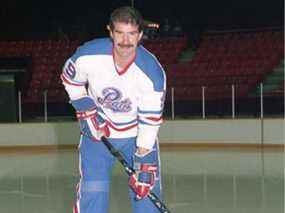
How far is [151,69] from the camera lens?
238 centimetres

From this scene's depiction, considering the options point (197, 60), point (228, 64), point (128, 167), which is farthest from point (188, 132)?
Result: point (128, 167)

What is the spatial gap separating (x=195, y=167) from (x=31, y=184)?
5.36ft

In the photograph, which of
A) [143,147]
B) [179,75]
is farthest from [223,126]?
[143,147]

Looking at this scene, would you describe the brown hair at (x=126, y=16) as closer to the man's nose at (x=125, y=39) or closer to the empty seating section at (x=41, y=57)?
the man's nose at (x=125, y=39)

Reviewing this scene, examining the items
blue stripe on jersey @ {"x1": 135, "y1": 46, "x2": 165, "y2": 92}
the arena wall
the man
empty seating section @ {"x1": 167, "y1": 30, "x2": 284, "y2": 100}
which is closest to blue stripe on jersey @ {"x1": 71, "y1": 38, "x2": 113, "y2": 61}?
the man

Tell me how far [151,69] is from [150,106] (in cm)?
14

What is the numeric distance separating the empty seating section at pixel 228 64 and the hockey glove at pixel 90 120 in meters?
5.47

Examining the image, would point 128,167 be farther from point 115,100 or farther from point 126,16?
point 126,16

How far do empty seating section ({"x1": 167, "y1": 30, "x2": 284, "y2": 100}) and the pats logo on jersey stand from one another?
5513mm

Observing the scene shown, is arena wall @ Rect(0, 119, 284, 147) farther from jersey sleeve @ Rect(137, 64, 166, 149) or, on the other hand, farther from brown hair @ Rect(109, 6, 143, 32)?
brown hair @ Rect(109, 6, 143, 32)

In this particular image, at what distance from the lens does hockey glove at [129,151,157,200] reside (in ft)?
7.82

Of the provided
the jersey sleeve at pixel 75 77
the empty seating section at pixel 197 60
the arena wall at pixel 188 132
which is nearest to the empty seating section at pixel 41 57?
the empty seating section at pixel 197 60

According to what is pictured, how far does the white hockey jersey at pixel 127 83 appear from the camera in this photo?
93.5 inches

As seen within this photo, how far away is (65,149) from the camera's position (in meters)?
7.51
